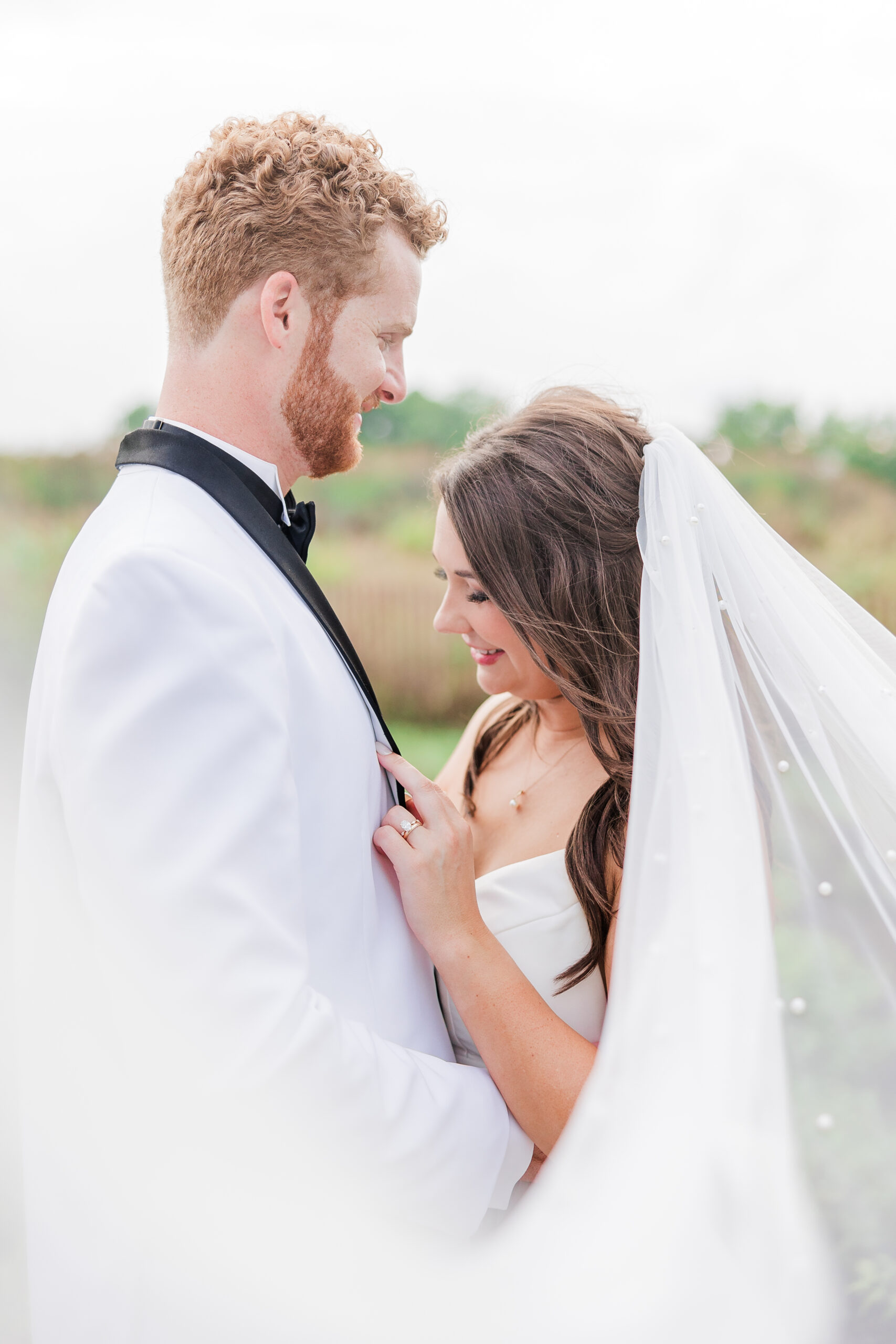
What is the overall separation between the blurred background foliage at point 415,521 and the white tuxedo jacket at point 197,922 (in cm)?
324

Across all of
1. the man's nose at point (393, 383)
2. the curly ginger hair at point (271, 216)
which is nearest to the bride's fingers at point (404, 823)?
the man's nose at point (393, 383)

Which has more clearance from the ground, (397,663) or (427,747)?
(397,663)

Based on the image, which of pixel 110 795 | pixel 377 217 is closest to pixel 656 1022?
pixel 110 795

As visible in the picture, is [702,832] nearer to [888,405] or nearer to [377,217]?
[377,217]

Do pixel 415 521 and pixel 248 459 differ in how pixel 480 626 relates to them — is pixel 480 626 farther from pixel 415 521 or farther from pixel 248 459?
pixel 415 521

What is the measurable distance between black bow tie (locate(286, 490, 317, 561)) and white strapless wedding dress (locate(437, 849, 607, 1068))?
0.80 metres

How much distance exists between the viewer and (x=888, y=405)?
543 centimetres

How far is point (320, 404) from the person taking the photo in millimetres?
1633

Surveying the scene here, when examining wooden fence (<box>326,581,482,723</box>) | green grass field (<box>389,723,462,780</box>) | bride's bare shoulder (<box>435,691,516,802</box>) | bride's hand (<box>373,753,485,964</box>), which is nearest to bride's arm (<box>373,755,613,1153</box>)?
bride's hand (<box>373,753,485,964</box>)

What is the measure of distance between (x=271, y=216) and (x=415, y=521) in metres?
5.22

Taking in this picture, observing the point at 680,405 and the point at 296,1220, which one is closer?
the point at 296,1220

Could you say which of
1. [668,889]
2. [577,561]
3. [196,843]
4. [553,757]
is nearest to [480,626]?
[577,561]

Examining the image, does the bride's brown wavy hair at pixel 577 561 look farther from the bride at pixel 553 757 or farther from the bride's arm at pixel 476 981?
the bride's arm at pixel 476 981

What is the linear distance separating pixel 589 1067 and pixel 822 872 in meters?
0.55
